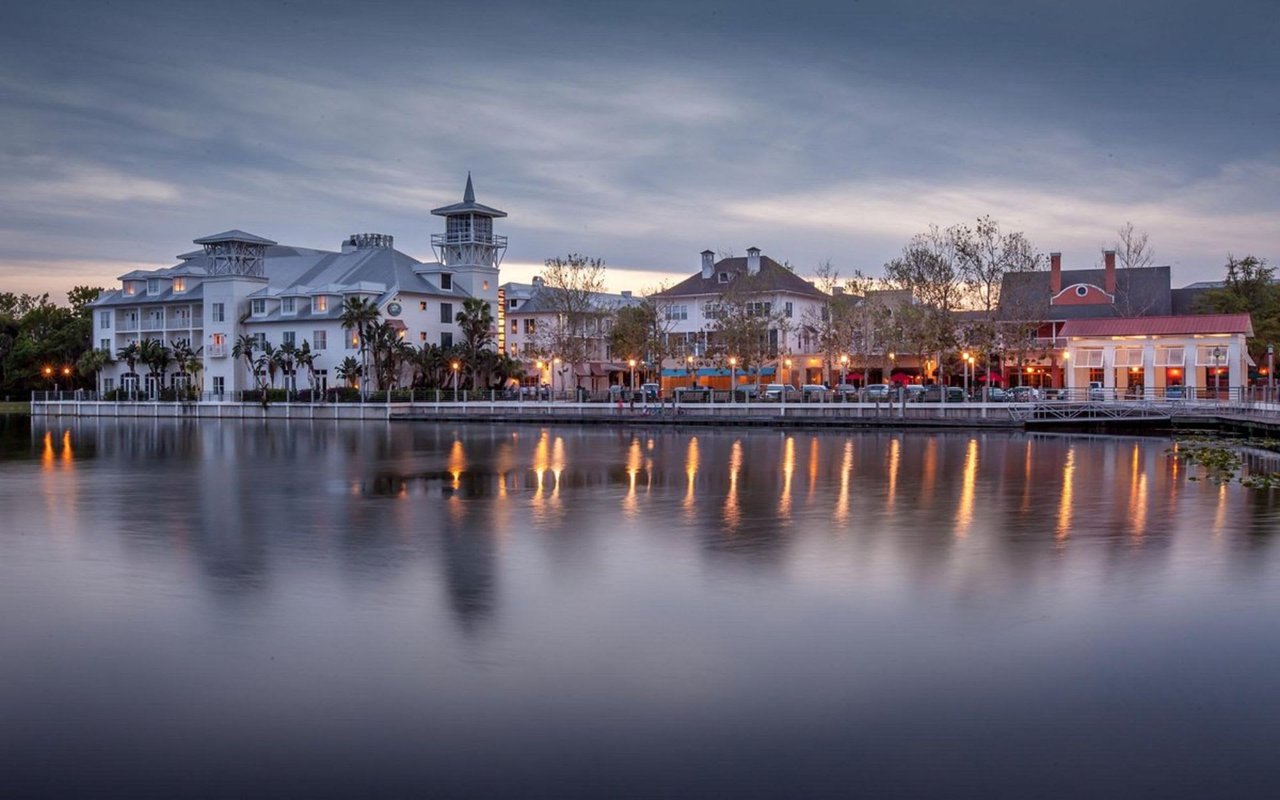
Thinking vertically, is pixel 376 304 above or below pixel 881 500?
above

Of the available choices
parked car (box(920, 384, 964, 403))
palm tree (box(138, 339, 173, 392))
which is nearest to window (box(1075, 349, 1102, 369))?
parked car (box(920, 384, 964, 403))

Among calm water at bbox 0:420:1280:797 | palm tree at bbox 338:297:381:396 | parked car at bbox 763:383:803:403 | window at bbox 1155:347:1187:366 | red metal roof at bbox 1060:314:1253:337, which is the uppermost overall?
palm tree at bbox 338:297:381:396

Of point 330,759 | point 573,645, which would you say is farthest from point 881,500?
point 330,759

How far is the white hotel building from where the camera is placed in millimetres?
82188

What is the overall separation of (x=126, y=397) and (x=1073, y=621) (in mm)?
86176

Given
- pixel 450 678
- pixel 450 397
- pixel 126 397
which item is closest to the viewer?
pixel 450 678

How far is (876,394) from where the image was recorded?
2596 inches

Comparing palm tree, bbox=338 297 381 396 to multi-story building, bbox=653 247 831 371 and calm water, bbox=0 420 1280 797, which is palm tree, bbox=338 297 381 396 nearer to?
multi-story building, bbox=653 247 831 371

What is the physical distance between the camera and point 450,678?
12.0 m

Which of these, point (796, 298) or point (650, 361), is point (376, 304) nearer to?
point (650, 361)

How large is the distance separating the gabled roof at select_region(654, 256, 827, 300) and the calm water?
5468 centimetres

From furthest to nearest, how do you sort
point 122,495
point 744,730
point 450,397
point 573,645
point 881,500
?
point 450,397 < point 122,495 < point 881,500 < point 573,645 < point 744,730

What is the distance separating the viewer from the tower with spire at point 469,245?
8494cm

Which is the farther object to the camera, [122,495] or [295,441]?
[295,441]
